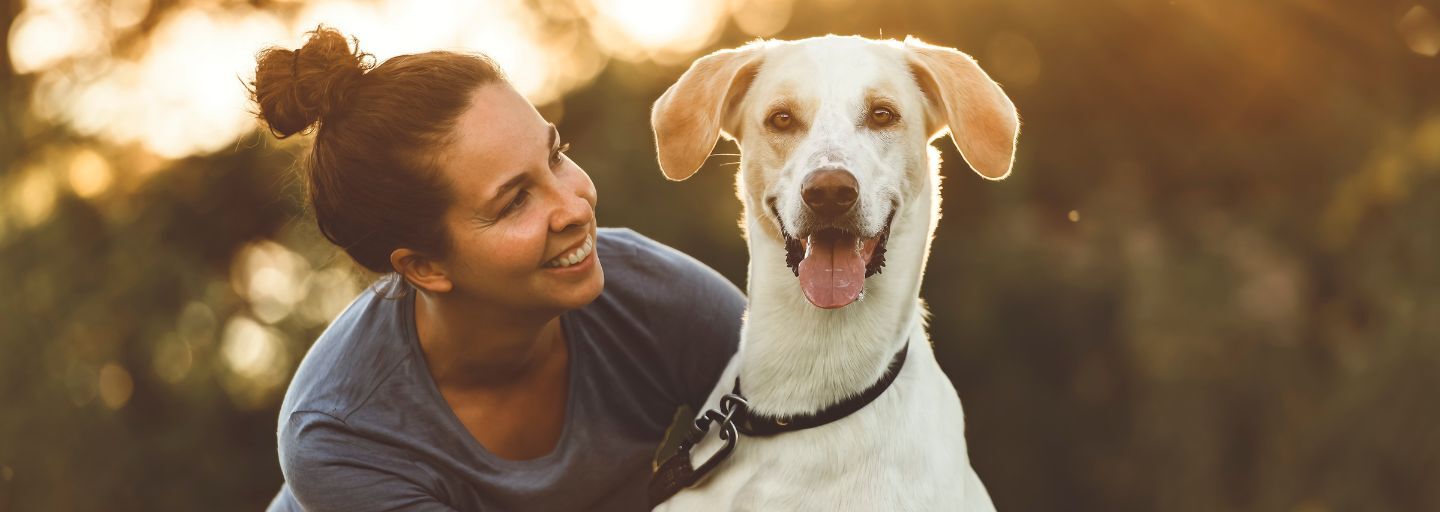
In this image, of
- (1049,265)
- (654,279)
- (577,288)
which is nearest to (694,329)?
(654,279)

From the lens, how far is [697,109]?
3162 mm

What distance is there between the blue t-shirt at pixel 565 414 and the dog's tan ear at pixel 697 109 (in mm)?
466

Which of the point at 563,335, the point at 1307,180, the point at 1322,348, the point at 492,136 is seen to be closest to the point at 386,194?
the point at 492,136

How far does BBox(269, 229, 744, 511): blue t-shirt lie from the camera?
3.02 m

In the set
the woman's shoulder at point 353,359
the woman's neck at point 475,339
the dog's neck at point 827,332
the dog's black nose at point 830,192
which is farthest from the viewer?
the woman's neck at point 475,339

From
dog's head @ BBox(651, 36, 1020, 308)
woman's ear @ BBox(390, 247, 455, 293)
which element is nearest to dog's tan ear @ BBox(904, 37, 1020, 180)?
dog's head @ BBox(651, 36, 1020, 308)

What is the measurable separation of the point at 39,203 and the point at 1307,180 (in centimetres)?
813

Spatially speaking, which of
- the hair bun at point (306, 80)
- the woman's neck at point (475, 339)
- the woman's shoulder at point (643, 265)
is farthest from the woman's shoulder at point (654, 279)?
the hair bun at point (306, 80)

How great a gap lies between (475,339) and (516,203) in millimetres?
423

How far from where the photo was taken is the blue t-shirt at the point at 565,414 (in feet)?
9.89

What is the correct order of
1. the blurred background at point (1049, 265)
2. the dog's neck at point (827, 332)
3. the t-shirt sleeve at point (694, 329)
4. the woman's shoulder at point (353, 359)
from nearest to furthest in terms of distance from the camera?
the dog's neck at point (827, 332) < the woman's shoulder at point (353, 359) < the t-shirt sleeve at point (694, 329) < the blurred background at point (1049, 265)

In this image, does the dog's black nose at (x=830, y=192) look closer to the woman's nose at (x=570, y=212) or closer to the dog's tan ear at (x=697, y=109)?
the dog's tan ear at (x=697, y=109)

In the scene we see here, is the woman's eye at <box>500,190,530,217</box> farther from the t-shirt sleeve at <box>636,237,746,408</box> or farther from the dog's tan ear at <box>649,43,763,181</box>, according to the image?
the t-shirt sleeve at <box>636,237,746,408</box>

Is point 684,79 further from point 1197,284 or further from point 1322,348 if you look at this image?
point 1322,348
